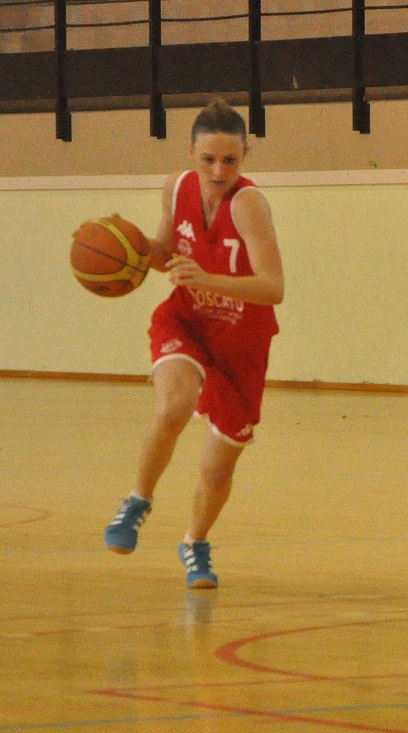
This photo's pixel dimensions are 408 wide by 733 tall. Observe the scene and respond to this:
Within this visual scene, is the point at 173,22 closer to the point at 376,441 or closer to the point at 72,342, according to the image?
the point at 72,342

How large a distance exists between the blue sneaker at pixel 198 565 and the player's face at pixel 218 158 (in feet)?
3.44

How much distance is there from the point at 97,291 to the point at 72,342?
1104 centimetres

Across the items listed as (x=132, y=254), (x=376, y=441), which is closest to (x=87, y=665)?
(x=132, y=254)

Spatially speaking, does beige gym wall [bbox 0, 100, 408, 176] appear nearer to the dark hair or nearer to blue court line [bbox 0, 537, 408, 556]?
blue court line [bbox 0, 537, 408, 556]

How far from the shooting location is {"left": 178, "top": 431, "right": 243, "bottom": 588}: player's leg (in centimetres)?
437

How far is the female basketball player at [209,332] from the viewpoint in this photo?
13.9 ft

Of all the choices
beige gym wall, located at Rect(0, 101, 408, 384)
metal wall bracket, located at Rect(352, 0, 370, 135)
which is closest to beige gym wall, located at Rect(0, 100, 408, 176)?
beige gym wall, located at Rect(0, 101, 408, 384)

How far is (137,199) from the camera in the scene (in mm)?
14617

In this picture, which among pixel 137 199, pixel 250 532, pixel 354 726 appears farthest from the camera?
pixel 137 199

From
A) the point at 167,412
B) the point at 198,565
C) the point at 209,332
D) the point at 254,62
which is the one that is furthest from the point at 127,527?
the point at 254,62

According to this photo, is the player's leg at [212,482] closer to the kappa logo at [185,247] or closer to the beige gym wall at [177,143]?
the kappa logo at [185,247]

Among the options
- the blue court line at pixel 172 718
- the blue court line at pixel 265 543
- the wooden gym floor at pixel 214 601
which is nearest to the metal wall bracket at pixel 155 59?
the wooden gym floor at pixel 214 601

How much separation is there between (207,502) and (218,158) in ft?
3.34

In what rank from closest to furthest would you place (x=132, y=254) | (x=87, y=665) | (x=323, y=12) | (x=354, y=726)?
(x=354, y=726) → (x=87, y=665) → (x=132, y=254) → (x=323, y=12)
